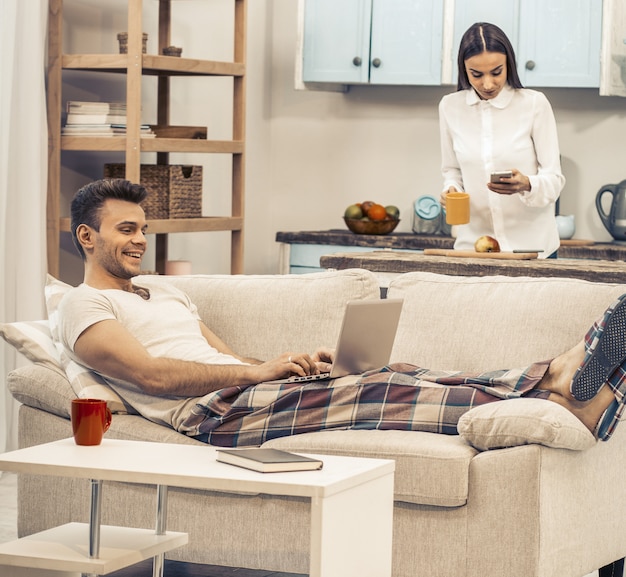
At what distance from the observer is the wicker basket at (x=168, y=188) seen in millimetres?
4527

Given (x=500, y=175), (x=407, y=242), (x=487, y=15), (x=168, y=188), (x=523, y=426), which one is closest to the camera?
(x=523, y=426)

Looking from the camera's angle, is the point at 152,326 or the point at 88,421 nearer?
the point at 88,421

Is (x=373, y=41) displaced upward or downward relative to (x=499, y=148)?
upward

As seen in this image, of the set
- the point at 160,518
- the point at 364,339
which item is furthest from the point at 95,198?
the point at 160,518

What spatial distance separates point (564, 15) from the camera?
5.01m

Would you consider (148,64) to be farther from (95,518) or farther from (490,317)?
(95,518)

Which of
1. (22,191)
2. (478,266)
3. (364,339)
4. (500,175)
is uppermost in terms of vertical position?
(500,175)

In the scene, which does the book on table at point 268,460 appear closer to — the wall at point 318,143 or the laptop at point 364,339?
the laptop at point 364,339

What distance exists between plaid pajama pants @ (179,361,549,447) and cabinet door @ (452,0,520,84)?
8.86ft

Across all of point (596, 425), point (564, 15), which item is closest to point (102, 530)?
point (596, 425)

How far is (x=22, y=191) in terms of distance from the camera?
4.24 metres

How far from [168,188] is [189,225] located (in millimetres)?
181

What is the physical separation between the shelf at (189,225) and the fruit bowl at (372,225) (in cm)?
64

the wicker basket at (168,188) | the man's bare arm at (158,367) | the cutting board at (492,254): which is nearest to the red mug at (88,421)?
the man's bare arm at (158,367)
